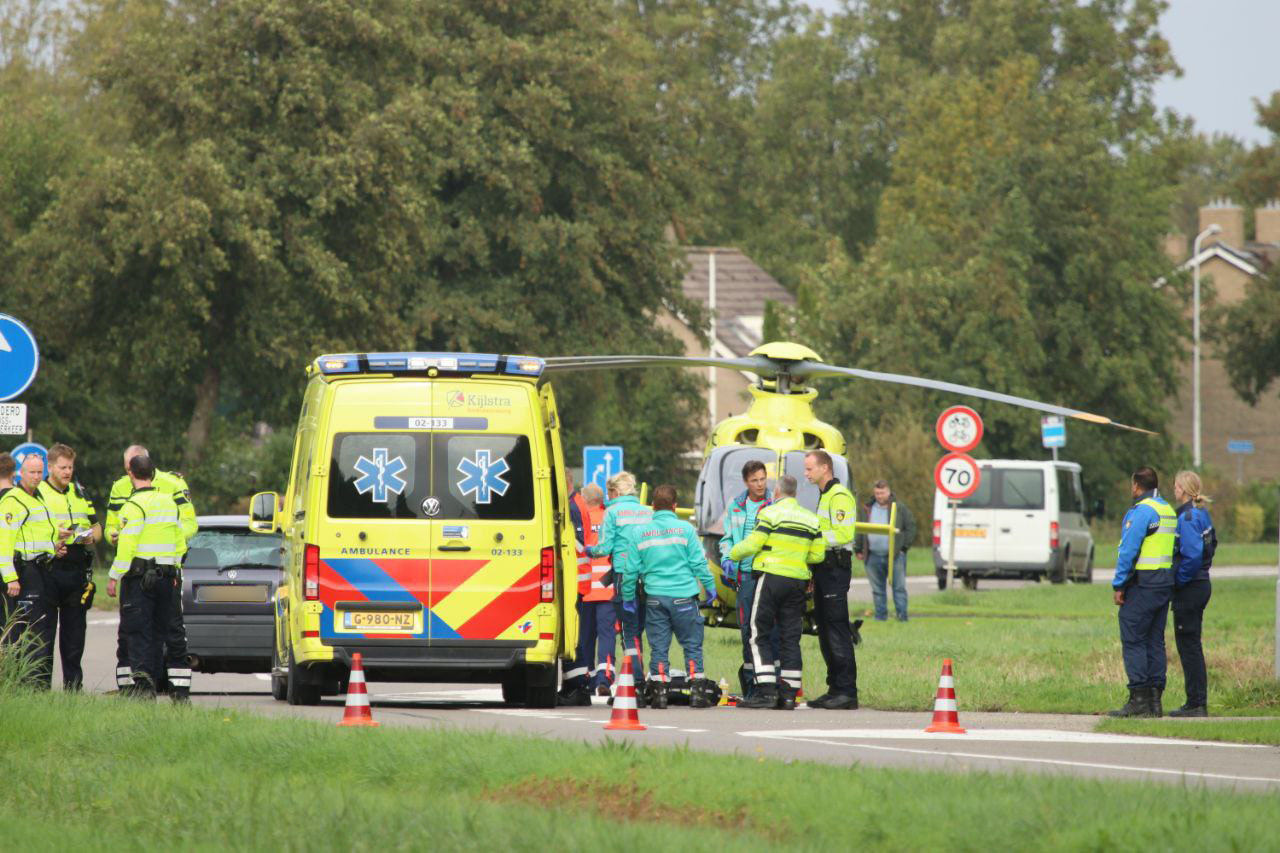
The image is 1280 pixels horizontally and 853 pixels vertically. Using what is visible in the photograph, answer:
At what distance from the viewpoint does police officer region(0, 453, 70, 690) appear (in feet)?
53.7

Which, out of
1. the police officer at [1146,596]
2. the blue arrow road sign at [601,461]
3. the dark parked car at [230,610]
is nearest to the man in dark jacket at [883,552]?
the blue arrow road sign at [601,461]

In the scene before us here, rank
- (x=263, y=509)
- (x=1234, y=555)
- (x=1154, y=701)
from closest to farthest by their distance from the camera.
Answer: (x=1154, y=701), (x=263, y=509), (x=1234, y=555)

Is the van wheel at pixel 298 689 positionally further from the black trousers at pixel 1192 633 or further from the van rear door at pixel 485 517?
the black trousers at pixel 1192 633

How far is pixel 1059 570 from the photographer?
139 feet

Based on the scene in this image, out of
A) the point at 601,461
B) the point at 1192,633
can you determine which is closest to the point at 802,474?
the point at 1192,633

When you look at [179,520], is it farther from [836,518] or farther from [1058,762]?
[1058,762]

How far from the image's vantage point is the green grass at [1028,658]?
58.1 ft

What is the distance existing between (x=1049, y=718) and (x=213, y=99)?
99.8 ft

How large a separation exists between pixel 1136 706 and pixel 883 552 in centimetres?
1500

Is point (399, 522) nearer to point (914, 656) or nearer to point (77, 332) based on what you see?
point (914, 656)

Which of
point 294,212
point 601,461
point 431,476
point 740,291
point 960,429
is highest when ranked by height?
point 740,291

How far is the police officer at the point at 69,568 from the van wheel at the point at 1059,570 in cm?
2767

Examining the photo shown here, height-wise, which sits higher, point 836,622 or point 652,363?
point 652,363

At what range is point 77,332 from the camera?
4394 cm
